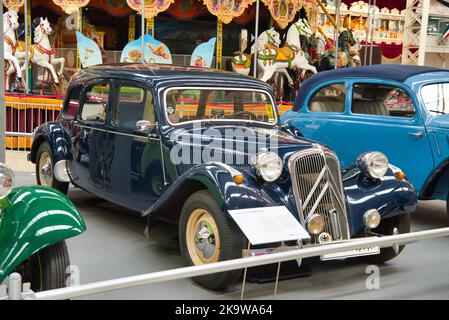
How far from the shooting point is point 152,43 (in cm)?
1228

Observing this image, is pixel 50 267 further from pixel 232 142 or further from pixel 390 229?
pixel 390 229

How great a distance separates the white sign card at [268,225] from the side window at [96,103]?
2.17m

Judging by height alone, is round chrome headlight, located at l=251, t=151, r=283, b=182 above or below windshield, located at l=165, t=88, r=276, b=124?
below

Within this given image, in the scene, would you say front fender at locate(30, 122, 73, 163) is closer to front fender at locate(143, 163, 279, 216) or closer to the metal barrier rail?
front fender at locate(143, 163, 279, 216)

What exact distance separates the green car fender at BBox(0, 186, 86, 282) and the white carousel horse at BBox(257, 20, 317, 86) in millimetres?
11530

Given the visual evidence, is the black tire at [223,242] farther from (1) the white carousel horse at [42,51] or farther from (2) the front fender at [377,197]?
(1) the white carousel horse at [42,51]

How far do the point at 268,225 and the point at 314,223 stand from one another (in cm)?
47

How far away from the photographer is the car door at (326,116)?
6137mm

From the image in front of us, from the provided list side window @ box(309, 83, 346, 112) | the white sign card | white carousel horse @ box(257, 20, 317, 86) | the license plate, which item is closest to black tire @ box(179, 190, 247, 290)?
the white sign card

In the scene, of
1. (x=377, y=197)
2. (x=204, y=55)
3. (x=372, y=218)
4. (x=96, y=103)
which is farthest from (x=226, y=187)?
(x=204, y=55)

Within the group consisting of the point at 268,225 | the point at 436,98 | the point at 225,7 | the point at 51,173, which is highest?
the point at 225,7

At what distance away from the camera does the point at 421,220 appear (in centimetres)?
577

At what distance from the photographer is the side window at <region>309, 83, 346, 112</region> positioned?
6.24m
